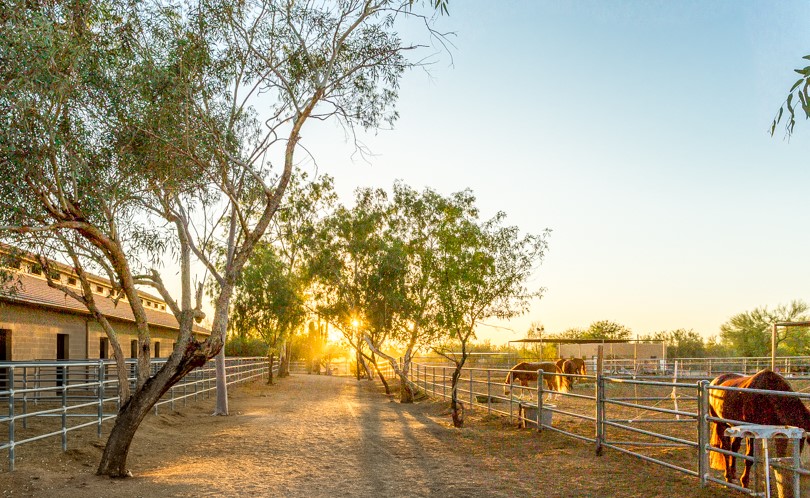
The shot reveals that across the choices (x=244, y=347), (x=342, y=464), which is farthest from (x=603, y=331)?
(x=342, y=464)

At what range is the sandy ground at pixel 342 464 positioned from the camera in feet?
28.6

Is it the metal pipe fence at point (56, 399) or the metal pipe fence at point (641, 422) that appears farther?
the metal pipe fence at point (56, 399)

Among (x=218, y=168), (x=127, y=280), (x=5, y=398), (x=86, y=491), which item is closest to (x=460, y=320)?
(x=218, y=168)

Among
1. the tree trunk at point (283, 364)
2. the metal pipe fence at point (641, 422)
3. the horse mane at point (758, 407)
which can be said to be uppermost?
the horse mane at point (758, 407)

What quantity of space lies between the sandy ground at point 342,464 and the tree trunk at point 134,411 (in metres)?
0.25

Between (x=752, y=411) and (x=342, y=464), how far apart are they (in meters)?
5.84

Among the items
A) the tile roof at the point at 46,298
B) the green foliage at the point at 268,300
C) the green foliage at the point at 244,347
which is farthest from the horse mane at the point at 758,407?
A: the green foliage at the point at 244,347

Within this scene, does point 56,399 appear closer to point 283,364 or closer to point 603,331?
point 283,364

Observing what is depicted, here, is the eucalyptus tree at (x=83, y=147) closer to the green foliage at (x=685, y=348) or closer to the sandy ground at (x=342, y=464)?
the sandy ground at (x=342, y=464)

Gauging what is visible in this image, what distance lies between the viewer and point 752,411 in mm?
7812

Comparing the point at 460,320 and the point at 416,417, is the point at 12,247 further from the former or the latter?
the point at 416,417

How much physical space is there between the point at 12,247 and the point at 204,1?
16.2 feet

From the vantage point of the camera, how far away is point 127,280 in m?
10.1

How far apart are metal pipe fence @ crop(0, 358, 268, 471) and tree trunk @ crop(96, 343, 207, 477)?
950 mm
